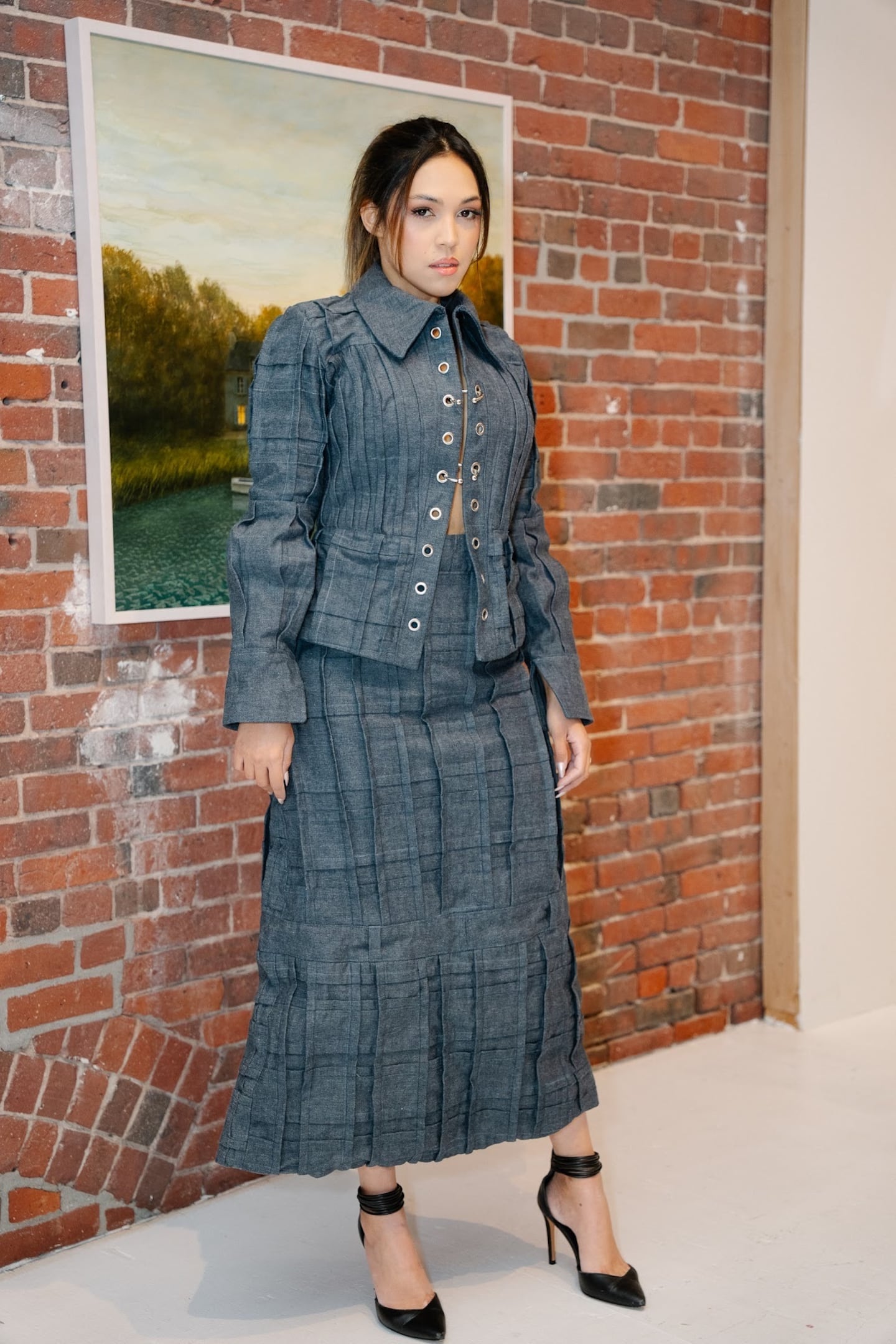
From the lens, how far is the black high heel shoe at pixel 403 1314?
2.27m

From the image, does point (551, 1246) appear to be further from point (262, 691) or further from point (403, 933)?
point (262, 691)

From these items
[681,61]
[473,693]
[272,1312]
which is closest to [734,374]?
[681,61]

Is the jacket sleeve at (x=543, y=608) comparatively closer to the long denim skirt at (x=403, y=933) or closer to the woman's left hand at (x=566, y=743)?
the woman's left hand at (x=566, y=743)

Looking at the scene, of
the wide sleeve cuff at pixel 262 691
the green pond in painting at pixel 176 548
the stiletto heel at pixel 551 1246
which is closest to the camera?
the wide sleeve cuff at pixel 262 691

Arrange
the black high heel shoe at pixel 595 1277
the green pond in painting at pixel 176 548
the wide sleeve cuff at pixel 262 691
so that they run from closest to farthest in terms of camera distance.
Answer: the wide sleeve cuff at pixel 262 691 < the black high heel shoe at pixel 595 1277 < the green pond in painting at pixel 176 548

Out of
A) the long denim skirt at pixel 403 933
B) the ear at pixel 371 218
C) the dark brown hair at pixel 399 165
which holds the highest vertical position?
the dark brown hair at pixel 399 165

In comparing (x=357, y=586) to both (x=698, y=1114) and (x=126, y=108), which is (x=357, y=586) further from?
(x=698, y=1114)

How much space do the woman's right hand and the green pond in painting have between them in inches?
19.6

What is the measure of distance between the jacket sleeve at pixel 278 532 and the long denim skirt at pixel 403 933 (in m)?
0.10

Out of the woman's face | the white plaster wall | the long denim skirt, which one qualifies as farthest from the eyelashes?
the white plaster wall

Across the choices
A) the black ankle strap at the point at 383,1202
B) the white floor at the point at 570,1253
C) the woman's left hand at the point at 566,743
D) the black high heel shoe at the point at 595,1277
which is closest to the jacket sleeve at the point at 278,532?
the woman's left hand at the point at 566,743

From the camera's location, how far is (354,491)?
2.28 meters

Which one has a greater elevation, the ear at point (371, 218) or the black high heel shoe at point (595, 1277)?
the ear at point (371, 218)

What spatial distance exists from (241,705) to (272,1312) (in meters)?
1.00
